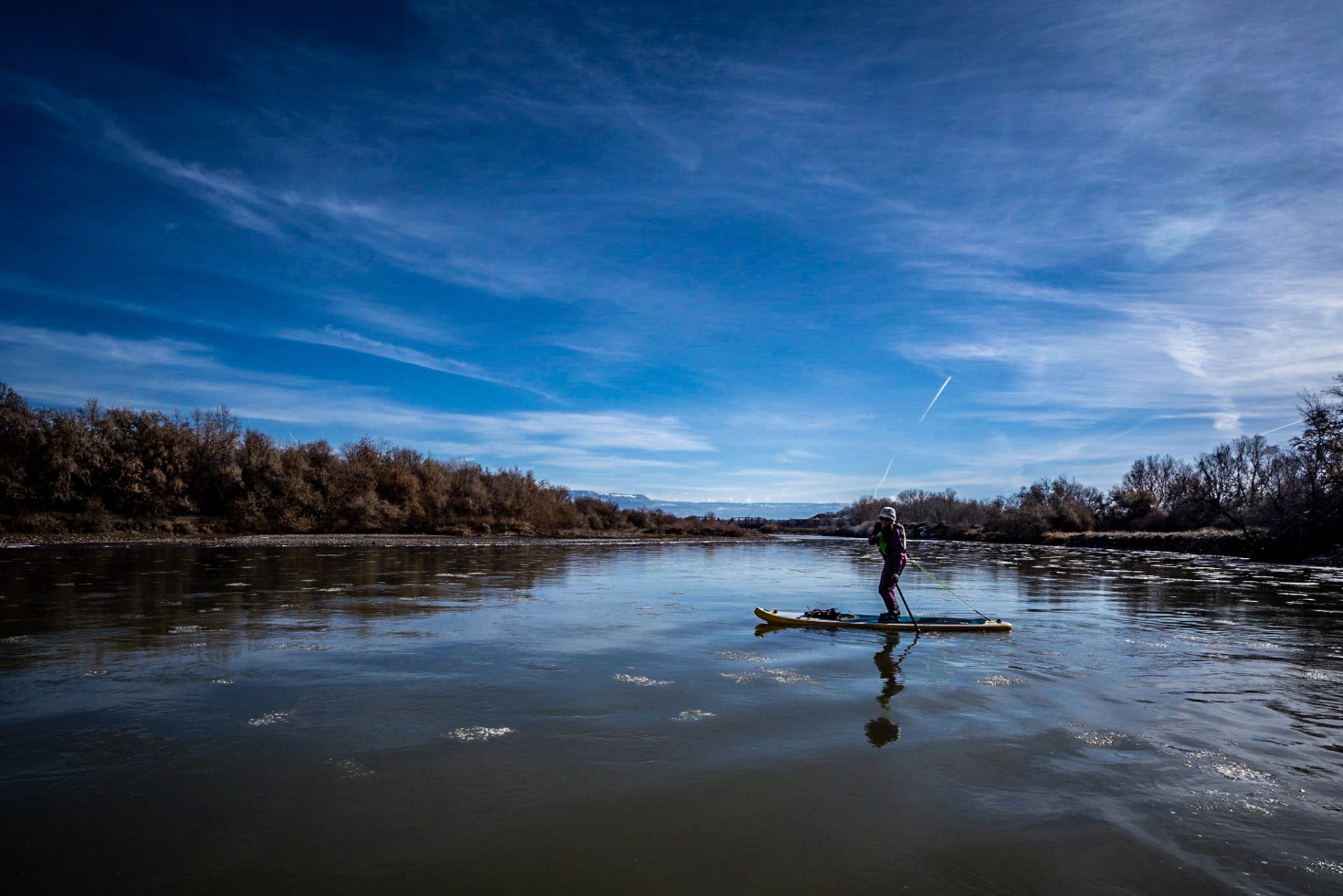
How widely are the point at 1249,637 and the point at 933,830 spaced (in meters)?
12.0

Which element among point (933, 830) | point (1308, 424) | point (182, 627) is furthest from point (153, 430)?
point (1308, 424)

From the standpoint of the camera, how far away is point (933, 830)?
→ 14.8 feet

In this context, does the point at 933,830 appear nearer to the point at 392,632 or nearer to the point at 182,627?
the point at 392,632

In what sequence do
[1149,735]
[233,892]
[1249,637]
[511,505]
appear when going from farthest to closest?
[511,505]
[1249,637]
[1149,735]
[233,892]

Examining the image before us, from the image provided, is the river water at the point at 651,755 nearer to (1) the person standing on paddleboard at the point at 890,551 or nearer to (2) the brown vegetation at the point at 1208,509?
(1) the person standing on paddleboard at the point at 890,551

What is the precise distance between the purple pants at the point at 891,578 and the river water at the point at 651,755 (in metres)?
1.17

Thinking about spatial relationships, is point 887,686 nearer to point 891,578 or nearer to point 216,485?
point 891,578

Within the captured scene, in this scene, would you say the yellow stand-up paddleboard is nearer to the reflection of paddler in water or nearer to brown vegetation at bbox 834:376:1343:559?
the reflection of paddler in water

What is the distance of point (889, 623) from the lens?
13070 mm

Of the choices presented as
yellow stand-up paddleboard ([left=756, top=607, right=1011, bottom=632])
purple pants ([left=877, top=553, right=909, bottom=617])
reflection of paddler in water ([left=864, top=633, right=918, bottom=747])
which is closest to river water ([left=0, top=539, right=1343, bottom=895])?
reflection of paddler in water ([left=864, top=633, right=918, bottom=747])

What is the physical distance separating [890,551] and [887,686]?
5.60 metres

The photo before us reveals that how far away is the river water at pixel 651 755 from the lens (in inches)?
158

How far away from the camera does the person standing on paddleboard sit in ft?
44.5

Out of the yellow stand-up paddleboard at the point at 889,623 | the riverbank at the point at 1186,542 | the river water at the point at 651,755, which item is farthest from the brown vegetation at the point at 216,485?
the riverbank at the point at 1186,542
